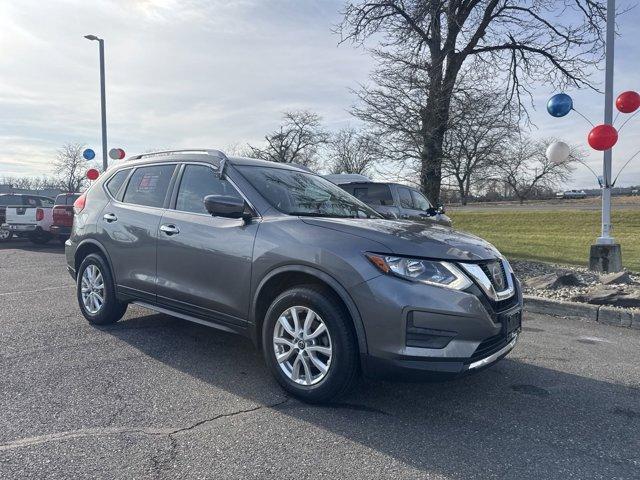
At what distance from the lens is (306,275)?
3.62 meters

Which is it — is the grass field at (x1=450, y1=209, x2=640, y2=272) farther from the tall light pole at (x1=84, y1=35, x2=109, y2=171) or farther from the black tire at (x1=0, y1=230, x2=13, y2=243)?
the tall light pole at (x1=84, y1=35, x2=109, y2=171)

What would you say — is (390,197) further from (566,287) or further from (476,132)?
(566,287)

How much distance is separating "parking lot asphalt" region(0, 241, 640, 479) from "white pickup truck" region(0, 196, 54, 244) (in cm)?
1037

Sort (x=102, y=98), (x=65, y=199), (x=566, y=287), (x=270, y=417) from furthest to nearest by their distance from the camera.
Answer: (x=102, y=98) < (x=65, y=199) < (x=566, y=287) < (x=270, y=417)

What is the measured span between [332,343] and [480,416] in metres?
1.14

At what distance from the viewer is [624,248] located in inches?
539

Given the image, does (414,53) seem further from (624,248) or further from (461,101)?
(624,248)

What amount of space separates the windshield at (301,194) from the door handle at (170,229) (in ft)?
2.55

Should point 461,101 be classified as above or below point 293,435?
above

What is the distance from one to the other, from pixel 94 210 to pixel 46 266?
19.3ft

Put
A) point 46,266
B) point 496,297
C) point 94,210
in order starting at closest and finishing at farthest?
Answer: point 496,297 < point 94,210 < point 46,266

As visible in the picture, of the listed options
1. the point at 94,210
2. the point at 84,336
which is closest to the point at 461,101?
the point at 94,210

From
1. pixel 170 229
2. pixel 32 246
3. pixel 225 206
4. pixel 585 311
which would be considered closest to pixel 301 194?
pixel 225 206

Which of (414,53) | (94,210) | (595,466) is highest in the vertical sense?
(414,53)
